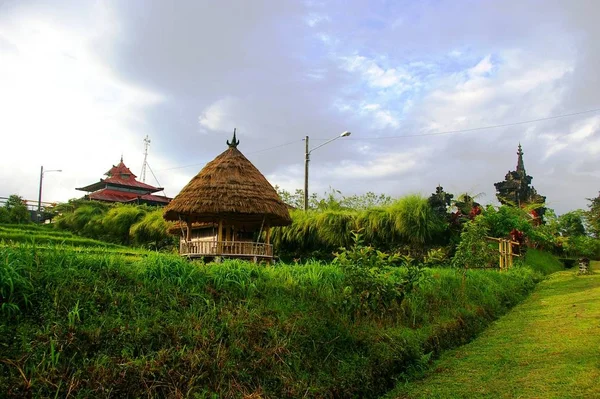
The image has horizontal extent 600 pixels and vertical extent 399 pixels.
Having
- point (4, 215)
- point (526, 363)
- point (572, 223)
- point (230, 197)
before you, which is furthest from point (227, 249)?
point (572, 223)

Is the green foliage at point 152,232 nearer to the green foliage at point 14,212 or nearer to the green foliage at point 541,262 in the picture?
the green foliage at point 14,212

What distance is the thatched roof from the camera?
1406 cm

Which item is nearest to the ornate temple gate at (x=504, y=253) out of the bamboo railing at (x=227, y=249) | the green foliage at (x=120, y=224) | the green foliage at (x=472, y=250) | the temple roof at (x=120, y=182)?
the green foliage at (x=472, y=250)

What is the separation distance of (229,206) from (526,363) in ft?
34.2

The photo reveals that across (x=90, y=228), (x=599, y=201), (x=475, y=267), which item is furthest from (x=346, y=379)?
(x=599, y=201)

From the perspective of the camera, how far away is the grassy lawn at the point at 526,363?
375 cm

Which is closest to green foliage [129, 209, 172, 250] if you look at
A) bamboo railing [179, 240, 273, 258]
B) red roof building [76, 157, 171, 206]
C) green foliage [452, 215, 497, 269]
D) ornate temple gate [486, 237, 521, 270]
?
bamboo railing [179, 240, 273, 258]

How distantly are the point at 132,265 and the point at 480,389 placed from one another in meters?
3.21

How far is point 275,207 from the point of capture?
14.7 m

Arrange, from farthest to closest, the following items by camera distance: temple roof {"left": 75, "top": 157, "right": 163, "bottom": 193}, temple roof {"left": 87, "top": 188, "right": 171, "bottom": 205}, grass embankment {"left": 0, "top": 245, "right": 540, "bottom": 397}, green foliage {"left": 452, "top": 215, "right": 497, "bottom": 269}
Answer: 1. temple roof {"left": 75, "top": 157, "right": 163, "bottom": 193}
2. temple roof {"left": 87, "top": 188, "right": 171, "bottom": 205}
3. green foliage {"left": 452, "top": 215, "right": 497, "bottom": 269}
4. grass embankment {"left": 0, "top": 245, "right": 540, "bottom": 397}

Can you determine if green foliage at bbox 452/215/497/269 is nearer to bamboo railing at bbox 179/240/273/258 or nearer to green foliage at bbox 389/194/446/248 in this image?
green foliage at bbox 389/194/446/248

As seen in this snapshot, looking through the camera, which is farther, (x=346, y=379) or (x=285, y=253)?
(x=285, y=253)

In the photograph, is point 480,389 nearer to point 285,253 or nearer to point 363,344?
point 363,344

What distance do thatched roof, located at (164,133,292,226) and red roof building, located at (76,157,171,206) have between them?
2363 cm
